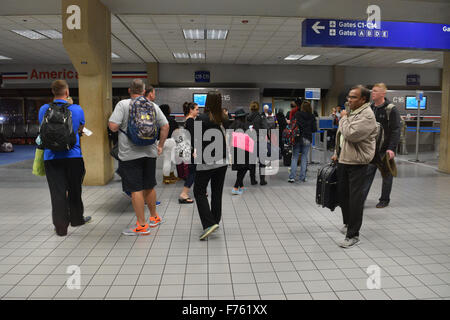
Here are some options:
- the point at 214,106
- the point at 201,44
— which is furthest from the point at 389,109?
the point at 201,44

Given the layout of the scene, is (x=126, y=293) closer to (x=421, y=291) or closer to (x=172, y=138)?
(x=421, y=291)

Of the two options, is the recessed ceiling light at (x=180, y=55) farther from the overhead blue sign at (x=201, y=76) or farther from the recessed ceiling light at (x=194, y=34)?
the recessed ceiling light at (x=194, y=34)

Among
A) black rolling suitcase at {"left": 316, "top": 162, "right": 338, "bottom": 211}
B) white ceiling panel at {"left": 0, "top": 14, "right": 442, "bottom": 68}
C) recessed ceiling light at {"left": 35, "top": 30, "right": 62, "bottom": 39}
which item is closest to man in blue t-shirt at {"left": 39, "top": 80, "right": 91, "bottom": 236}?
black rolling suitcase at {"left": 316, "top": 162, "right": 338, "bottom": 211}

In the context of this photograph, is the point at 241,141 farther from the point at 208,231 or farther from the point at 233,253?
the point at 233,253

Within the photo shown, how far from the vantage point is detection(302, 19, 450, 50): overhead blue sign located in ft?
18.7

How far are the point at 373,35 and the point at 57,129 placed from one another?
497cm

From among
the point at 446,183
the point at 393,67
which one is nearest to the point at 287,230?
the point at 446,183

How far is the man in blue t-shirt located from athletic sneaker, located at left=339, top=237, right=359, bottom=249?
278cm

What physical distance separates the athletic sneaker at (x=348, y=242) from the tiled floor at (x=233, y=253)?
79 mm

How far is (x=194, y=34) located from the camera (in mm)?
9703

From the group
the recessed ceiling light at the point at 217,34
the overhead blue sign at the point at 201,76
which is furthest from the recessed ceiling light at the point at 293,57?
the recessed ceiling light at the point at 217,34

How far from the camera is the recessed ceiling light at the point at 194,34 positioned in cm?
927

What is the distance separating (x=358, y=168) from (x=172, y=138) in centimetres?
387

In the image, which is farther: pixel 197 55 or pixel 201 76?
pixel 201 76
